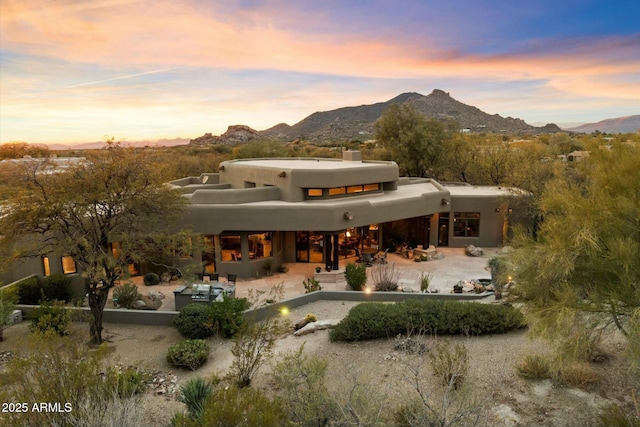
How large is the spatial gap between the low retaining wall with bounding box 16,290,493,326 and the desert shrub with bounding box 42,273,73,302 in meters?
1.45

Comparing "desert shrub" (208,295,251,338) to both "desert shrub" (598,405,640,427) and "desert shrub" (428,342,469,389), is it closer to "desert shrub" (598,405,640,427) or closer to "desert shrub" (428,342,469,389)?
"desert shrub" (428,342,469,389)

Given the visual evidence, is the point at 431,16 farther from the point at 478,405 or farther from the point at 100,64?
the point at 478,405

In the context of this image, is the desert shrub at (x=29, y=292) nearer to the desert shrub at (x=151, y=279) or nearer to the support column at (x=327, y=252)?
the desert shrub at (x=151, y=279)

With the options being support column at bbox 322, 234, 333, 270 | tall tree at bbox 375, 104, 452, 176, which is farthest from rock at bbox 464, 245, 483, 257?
tall tree at bbox 375, 104, 452, 176

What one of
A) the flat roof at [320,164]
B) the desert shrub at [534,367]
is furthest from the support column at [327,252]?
the desert shrub at [534,367]

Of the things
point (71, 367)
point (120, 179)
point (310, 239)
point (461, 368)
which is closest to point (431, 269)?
point (310, 239)

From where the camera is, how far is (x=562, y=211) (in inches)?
344

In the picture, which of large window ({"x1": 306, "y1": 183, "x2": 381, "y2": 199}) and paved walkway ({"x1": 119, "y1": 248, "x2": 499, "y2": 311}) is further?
large window ({"x1": 306, "y1": 183, "x2": 381, "y2": 199})

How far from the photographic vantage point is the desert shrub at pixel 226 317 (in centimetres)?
1301

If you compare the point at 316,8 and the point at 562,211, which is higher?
the point at 316,8

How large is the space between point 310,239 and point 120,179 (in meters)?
11.3

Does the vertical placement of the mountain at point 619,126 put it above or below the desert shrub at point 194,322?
above

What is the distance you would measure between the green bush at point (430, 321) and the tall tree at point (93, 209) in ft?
25.6

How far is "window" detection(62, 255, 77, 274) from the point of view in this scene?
17.9 m
